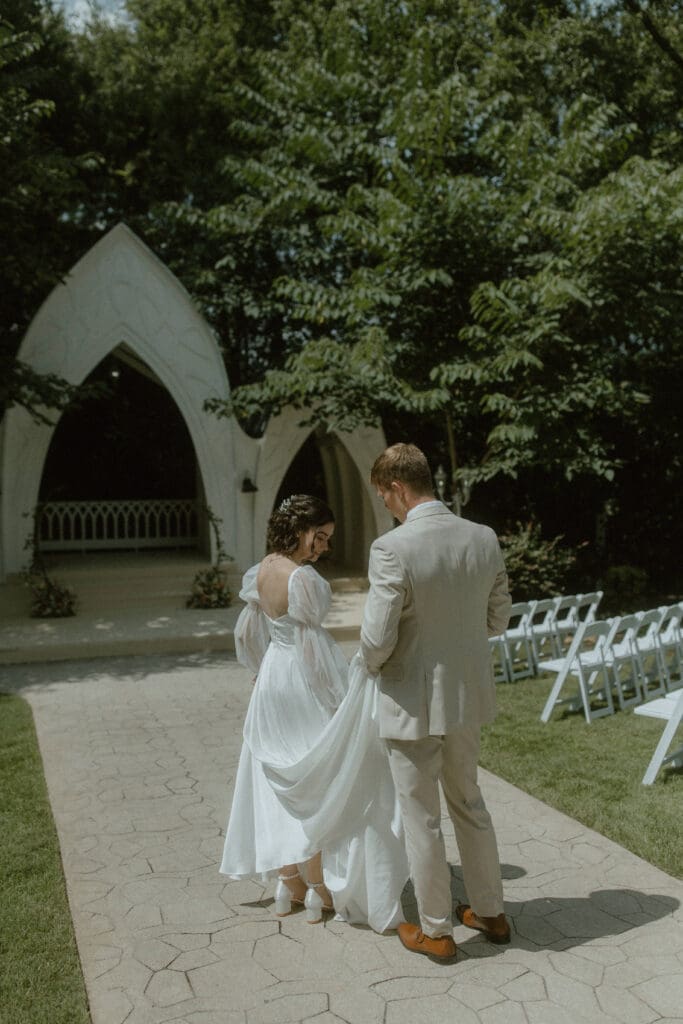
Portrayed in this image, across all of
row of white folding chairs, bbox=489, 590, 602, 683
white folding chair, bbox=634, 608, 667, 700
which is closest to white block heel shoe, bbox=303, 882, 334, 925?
white folding chair, bbox=634, 608, 667, 700

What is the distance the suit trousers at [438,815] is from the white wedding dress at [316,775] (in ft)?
0.70

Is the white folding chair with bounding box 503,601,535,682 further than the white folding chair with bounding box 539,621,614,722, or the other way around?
the white folding chair with bounding box 503,601,535,682

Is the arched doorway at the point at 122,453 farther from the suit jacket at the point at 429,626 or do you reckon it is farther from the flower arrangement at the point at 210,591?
the suit jacket at the point at 429,626

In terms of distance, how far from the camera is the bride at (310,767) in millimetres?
3939

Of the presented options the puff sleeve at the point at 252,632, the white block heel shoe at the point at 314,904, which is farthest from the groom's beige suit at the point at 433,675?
the puff sleeve at the point at 252,632

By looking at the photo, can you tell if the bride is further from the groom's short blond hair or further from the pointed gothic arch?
the pointed gothic arch

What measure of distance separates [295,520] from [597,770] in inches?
140

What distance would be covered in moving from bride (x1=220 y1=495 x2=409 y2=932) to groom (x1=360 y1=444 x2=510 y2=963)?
0.24 metres

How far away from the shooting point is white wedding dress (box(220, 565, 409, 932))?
3.93 metres

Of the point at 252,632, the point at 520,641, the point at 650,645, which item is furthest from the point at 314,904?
the point at 520,641

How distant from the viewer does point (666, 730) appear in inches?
235

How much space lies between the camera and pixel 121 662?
10.8 meters

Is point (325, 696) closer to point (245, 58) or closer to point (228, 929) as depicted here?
point (228, 929)

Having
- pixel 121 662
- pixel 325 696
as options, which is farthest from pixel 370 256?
pixel 325 696
